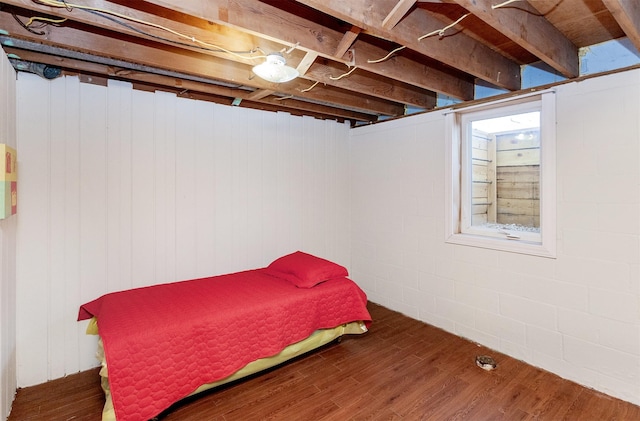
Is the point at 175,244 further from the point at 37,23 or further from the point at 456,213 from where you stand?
the point at 456,213

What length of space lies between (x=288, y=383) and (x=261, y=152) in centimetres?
223

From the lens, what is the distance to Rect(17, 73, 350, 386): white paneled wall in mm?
2369

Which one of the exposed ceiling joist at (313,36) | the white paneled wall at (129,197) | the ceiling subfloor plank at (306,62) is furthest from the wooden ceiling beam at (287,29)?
the white paneled wall at (129,197)

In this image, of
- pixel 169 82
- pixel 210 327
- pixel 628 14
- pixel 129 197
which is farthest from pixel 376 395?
pixel 169 82

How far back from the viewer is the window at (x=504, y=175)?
2510 mm

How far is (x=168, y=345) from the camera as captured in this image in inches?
76.4

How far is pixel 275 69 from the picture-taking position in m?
1.98

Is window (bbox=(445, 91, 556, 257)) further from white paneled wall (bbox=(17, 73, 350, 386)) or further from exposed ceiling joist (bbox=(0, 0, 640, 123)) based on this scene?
white paneled wall (bbox=(17, 73, 350, 386))

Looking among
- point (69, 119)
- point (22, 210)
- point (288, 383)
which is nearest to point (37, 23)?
point (69, 119)

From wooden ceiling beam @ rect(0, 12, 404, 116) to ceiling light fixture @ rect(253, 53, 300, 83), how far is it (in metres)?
0.51

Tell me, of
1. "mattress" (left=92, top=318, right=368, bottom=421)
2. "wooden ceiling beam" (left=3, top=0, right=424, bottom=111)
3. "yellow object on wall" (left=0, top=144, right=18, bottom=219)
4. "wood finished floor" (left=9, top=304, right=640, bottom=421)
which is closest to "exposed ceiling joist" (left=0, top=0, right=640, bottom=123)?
"wooden ceiling beam" (left=3, top=0, right=424, bottom=111)

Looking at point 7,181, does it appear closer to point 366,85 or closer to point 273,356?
point 273,356

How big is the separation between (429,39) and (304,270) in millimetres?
1950

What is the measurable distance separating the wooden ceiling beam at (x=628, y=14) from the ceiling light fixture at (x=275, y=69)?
5.20 feet
